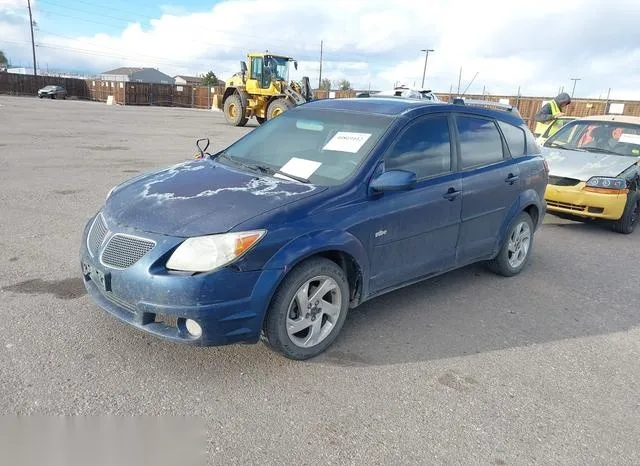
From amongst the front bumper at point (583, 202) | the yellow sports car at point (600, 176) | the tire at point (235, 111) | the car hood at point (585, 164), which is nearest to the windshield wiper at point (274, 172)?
the front bumper at point (583, 202)

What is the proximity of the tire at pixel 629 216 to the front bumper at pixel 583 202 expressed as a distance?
143mm

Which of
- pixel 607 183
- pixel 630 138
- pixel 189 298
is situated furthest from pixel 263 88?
pixel 189 298

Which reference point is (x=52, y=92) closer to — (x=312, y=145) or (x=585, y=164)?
(x=585, y=164)

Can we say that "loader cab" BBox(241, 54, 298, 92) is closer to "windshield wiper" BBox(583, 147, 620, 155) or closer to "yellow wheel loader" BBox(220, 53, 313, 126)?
"yellow wheel loader" BBox(220, 53, 313, 126)

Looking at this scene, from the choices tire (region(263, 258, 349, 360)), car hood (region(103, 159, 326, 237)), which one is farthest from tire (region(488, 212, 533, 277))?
car hood (region(103, 159, 326, 237))

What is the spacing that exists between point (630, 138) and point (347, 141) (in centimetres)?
624

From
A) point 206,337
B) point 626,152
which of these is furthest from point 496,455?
point 626,152

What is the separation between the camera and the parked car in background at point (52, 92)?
142ft

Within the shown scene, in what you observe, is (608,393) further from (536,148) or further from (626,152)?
(626,152)

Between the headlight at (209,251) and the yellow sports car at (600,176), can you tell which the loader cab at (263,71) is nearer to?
the yellow sports car at (600,176)

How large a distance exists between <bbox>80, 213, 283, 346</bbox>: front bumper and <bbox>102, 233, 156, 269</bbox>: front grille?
1.4 inches

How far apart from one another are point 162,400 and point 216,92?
45195 mm

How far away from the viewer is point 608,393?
326 cm

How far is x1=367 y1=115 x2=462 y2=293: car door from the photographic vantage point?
367 cm
